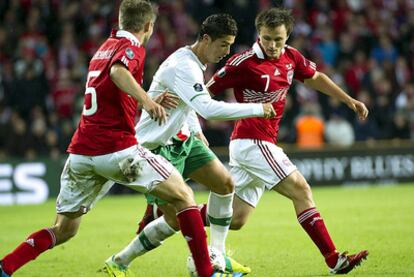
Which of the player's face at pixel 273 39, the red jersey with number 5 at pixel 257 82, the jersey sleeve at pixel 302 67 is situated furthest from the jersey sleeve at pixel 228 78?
the jersey sleeve at pixel 302 67

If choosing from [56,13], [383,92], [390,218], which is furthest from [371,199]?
[56,13]

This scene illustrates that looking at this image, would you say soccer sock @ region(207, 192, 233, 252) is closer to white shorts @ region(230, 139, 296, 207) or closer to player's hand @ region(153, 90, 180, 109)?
white shorts @ region(230, 139, 296, 207)

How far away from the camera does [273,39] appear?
781 centimetres

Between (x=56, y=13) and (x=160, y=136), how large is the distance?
13.7m

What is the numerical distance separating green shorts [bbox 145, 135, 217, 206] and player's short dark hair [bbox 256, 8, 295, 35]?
122 cm

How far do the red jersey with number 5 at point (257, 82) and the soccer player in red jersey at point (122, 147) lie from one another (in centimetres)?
137

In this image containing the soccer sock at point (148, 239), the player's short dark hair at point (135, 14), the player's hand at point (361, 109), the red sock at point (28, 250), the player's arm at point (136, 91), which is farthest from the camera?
the player's hand at point (361, 109)

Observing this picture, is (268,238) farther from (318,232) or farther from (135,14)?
(135,14)

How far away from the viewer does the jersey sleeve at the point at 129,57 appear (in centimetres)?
636

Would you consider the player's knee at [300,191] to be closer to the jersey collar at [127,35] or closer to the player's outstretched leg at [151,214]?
the player's outstretched leg at [151,214]

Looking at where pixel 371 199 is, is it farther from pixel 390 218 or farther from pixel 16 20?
pixel 16 20

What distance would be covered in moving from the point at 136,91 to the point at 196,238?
123 cm

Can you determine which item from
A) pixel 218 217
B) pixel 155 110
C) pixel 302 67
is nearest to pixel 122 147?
pixel 155 110

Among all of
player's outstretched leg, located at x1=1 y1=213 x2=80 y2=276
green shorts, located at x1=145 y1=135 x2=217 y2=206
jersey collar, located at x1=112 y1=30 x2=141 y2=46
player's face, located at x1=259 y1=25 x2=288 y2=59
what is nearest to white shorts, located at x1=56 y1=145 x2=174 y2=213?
player's outstretched leg, located at x1=1 y1=213 x2=80 y2=276
